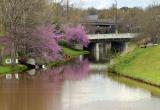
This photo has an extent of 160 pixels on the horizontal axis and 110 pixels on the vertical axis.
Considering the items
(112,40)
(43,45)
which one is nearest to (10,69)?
(43,45)

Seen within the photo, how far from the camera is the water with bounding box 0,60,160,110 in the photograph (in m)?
36.5

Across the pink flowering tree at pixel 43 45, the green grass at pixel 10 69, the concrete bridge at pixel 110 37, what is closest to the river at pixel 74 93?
the green grass at pixel 10 69

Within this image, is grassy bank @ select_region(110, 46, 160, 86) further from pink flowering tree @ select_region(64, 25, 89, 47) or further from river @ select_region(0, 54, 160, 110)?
pink flowering tree @ select_region(64, 25, 89, 47)

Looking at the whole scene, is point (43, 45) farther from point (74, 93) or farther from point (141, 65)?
point (74, 93)

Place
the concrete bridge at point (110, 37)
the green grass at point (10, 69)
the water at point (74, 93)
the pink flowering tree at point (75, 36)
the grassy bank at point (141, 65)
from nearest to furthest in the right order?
the water at point (74, 93)
the grassy bank at point (141, 65)
the green grass at point (10, 69)
the pink flowering tree at point (75, 36)
the concrete bridge at point (110, 37)

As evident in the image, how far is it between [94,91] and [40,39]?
27.1 m

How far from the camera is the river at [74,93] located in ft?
Result: 120

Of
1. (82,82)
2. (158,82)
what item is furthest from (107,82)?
(158,82)

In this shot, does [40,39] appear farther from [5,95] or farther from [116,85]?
[5,95]

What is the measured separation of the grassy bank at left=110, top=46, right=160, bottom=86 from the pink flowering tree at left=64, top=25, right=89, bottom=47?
136ft

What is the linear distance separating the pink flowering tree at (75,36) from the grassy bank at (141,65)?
41469mm

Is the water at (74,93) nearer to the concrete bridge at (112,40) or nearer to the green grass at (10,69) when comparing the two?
the green grass at (10,69)

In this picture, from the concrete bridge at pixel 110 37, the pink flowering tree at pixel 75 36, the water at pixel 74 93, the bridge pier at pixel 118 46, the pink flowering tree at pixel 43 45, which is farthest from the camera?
the bridge pier at pixel 118 46

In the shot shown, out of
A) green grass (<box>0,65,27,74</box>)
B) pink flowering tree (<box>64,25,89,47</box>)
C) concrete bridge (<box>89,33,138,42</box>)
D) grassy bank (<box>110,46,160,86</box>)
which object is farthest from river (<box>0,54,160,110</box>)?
concrete bridge (<box>89,33,138,42</box>)
